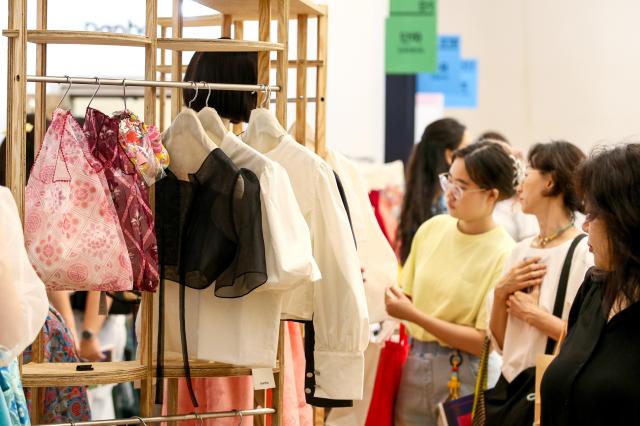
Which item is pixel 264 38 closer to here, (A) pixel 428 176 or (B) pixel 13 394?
(B) pixel 13 394

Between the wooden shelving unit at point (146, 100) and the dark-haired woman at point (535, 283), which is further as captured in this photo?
the dark-haired woman at point (535, 283)

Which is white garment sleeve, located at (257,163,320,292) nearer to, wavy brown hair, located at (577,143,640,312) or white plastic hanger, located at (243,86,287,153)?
white plastic hanger, located at (243,86,287,153)

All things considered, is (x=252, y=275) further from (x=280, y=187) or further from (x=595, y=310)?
(x=595, y=310)

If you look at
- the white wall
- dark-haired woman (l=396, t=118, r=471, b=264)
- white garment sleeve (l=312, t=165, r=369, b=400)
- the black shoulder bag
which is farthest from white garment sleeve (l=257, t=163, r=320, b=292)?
the white wall

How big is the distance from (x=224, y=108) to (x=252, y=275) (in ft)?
2.50

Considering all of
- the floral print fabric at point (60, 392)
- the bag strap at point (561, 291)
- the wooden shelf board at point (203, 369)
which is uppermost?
the bag strap at point (561, 291)

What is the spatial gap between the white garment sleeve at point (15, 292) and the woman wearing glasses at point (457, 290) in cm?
206

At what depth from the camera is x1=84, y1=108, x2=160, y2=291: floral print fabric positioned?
9.50 feet

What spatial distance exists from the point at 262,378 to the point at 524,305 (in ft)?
3.36

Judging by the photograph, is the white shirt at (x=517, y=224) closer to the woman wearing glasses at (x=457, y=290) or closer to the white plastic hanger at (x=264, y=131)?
the woman wearing glasses at (x=457, y=290)

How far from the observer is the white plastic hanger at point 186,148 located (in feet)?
10.4

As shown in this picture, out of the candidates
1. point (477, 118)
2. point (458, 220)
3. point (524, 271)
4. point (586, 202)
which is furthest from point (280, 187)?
→ point (477, 118)

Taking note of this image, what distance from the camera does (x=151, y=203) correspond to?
3.08 meters

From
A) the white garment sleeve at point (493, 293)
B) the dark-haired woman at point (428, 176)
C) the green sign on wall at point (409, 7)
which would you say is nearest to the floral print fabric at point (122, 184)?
the white garment sleeve at point (493, 293)
